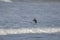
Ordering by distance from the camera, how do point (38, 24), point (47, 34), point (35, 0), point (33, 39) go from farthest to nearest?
point (35, 0) → point (38, 24) → point (47, 34) → point (33, 39)

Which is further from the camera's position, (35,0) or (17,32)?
(35,0)

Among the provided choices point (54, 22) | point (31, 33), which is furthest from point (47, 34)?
point (54, 22)

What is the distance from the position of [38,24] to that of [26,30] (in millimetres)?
1017

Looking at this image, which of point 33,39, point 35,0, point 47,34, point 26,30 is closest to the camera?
point 33,39

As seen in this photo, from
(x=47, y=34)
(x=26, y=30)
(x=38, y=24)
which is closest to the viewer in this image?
(x=47, y=34)

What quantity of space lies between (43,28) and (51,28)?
0.76 feet

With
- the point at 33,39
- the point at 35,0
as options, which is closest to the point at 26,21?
the point at 33,39

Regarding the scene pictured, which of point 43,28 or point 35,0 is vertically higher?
point 35,0

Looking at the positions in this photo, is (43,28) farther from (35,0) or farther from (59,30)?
(35,0)

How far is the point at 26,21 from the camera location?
7.74m

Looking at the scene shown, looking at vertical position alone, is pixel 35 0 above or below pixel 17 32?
above

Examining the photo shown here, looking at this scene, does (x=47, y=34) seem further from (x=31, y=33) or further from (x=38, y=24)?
(x=38, y=24)

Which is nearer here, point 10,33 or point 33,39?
point 33,39

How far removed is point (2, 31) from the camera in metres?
6.17
